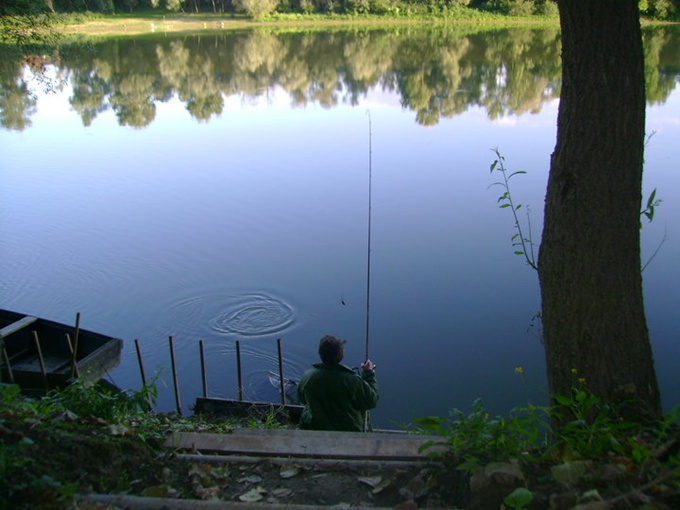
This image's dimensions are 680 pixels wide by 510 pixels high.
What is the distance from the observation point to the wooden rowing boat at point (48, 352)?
583 cm

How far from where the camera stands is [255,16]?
37.2 m

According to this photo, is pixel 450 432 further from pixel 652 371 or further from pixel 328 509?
pixel 652 371

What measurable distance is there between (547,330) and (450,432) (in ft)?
2.05

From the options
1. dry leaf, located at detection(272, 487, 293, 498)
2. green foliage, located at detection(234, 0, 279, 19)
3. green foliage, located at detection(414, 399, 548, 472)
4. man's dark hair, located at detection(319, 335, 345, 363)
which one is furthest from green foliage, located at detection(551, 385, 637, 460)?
green foliage, located at detection(234, 0, 279, 19)

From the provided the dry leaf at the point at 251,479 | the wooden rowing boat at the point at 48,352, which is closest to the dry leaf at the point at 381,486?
the dry leaf at the point at 251,479

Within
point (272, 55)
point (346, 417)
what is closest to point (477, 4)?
point (272, 55)

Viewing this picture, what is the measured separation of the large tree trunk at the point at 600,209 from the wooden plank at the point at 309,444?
0.69m

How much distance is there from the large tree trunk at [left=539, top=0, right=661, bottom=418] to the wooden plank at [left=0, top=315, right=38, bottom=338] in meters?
5.33

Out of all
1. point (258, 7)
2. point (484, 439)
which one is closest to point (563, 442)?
point (484, 439)

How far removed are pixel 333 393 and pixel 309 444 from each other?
624 mm

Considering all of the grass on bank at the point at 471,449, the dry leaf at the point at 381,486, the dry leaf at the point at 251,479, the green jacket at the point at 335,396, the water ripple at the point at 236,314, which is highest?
the grass on bank at the point at 471,449

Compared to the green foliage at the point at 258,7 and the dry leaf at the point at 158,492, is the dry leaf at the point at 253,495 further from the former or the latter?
the green foliage at the point at 258,7

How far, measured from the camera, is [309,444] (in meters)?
2.63

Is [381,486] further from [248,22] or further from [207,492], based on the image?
[248,22]
